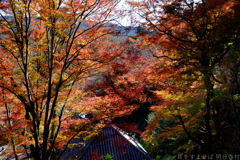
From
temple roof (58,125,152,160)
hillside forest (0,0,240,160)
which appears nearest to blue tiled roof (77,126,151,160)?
temple roof (58,125,152,160)

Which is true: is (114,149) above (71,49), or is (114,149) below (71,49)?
below

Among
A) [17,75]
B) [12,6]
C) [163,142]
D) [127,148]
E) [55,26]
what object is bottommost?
[163,142]

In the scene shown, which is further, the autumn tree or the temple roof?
the temple roof

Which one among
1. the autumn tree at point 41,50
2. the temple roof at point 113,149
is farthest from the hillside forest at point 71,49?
the temple roof at point 113,149

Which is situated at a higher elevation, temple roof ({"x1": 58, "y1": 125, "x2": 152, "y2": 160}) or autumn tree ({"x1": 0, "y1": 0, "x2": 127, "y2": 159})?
autumn tree ({"x1": 0, "y1": 0, "x2": 127, "y2": 159})

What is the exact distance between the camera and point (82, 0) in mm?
3354

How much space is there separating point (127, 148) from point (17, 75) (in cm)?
567

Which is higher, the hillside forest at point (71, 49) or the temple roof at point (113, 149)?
the hillside forest at point (71, 49)

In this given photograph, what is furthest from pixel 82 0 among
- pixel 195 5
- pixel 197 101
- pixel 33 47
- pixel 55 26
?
pixel 197 101

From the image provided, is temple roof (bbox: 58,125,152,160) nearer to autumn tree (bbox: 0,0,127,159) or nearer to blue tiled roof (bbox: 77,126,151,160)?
blue tiled roof (bbox: 77,126,151,160)

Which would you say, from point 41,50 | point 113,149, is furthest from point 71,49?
point 113,149

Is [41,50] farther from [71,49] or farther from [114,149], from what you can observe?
[114,149]

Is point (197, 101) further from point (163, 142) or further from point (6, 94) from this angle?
point (6, 94)

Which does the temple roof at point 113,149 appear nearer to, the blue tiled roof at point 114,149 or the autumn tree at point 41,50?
the blue tiled roof at point 114,149
